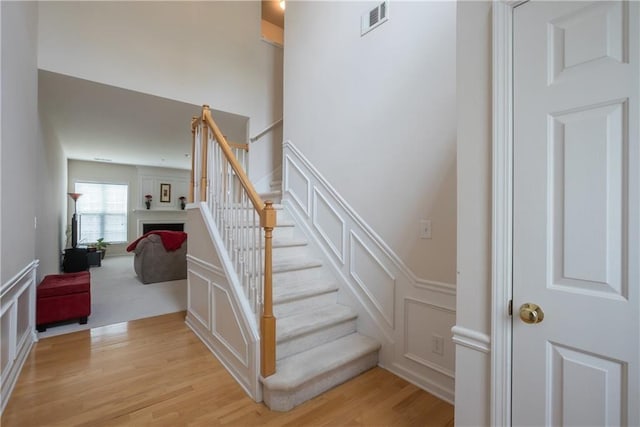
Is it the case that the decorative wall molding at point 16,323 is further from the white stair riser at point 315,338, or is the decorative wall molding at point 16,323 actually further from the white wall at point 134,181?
the white wall at point 134,181

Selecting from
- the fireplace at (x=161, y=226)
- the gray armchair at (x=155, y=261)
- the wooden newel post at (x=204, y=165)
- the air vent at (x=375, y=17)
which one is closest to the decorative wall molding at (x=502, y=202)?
the air vent at (x=375, y=17)

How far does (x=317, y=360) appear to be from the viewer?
199 centimetres

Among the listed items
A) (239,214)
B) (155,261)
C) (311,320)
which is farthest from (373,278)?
(155,261)

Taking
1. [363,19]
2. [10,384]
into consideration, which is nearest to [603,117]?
[363,19]

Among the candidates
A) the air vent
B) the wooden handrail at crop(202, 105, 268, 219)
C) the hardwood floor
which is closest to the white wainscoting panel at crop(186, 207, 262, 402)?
the hardwood floor

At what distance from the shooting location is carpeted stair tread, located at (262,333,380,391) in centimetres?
176

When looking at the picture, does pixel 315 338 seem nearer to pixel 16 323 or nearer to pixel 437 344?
pixel 437 344

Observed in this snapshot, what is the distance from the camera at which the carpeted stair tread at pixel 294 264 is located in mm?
2573

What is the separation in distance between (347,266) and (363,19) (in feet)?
7.35

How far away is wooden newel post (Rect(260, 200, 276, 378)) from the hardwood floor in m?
0.27

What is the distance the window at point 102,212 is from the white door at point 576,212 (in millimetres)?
9410

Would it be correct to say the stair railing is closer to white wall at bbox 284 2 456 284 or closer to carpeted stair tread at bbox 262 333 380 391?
carpeted stair tread at bbox 262 333 380 391

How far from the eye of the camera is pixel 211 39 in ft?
13.6

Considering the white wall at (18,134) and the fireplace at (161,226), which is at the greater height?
the white wall at (18,134)
